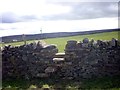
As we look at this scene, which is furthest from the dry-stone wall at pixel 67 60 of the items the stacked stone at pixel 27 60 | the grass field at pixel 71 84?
the grass field at pixel 71 84

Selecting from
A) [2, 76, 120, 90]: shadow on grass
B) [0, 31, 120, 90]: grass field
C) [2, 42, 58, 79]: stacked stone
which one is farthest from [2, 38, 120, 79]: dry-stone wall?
[0, 31, 120, 90]: grass field

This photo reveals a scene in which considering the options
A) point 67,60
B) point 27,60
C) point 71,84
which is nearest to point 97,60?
point 67,60

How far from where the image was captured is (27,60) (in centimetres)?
1603

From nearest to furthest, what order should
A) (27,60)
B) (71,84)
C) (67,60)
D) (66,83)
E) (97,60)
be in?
(71,84) → (66,83) → (97,60) → (67,60) → (27,60)

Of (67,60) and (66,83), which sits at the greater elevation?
(67,60)

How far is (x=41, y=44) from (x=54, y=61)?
1.31 m

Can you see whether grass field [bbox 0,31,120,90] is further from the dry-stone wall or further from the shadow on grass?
the dry-stone wall

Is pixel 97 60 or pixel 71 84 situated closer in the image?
pixel 71 84

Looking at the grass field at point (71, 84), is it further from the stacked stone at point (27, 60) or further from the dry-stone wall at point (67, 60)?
the stacked stone at point (27, 60)

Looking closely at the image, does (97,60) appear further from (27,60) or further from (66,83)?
(27,60)

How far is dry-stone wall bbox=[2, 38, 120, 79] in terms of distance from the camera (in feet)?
48.5

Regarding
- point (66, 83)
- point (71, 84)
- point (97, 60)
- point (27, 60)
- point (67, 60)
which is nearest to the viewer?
point (71, 84)

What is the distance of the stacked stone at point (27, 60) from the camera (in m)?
15.8

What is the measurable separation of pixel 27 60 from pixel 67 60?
2.32 meters
